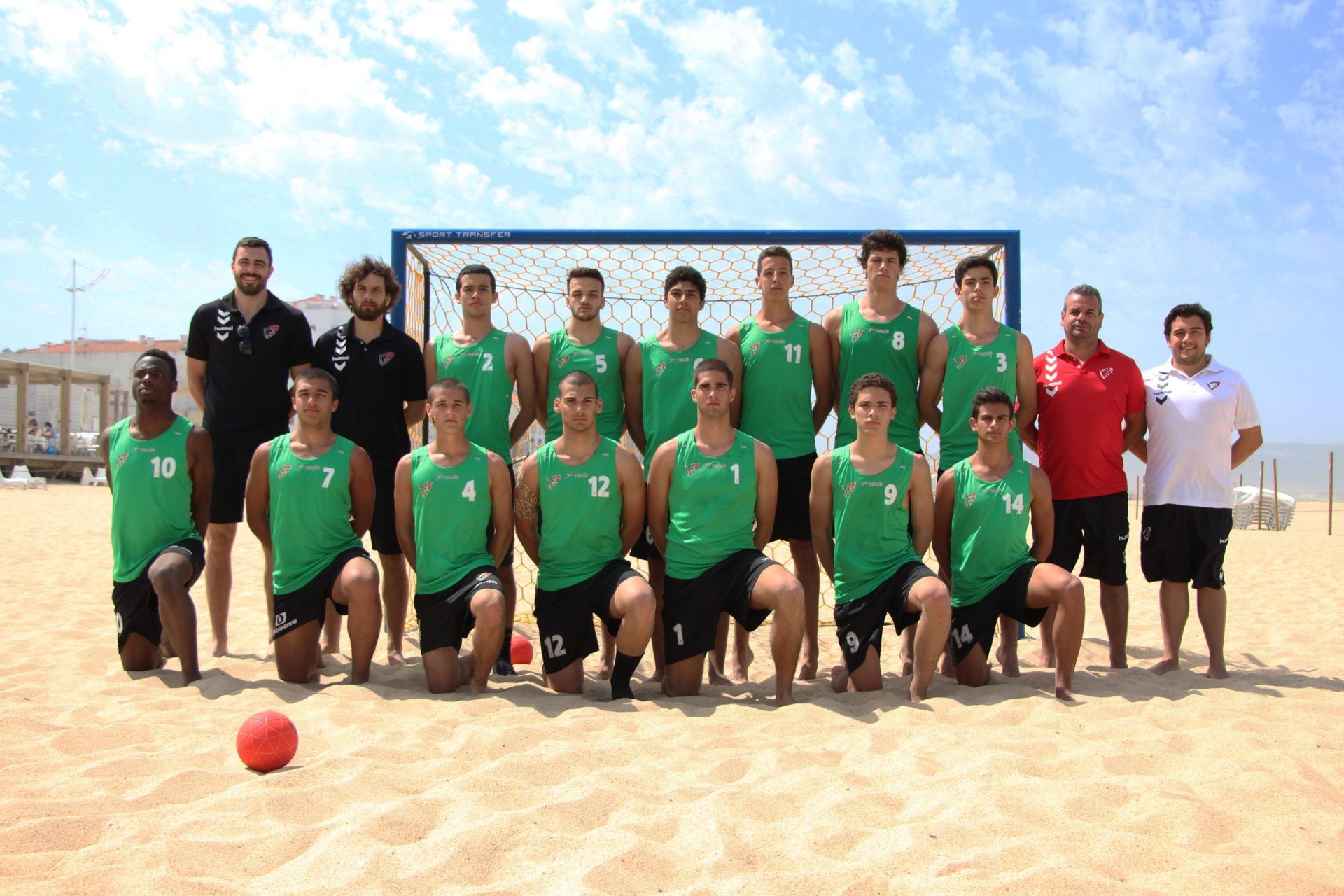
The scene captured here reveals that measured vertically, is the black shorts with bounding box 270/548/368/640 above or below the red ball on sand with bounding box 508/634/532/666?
above

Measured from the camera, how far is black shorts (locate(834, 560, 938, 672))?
12.7 feet

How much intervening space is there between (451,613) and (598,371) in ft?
4.70

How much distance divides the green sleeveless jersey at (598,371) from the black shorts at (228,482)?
5.11ft

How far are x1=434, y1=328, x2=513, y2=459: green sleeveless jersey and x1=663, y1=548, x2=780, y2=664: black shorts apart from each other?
1.28m

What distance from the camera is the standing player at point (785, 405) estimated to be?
4461 mm

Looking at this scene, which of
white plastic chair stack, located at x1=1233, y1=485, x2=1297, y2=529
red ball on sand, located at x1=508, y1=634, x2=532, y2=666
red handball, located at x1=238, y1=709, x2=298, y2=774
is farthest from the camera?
white plastic chair stack, located at x1=1233, y1=485, x2=1297, y2=529

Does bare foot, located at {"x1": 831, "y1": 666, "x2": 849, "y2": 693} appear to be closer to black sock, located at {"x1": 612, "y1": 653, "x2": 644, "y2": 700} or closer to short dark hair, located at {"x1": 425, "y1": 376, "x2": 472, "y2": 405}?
black sock, located at {"x1": 612, "y1": 653, "x2": 644, "y2": 700}

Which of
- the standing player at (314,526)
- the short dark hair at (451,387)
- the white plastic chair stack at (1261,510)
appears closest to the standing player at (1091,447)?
the short dark hair at (451,387)

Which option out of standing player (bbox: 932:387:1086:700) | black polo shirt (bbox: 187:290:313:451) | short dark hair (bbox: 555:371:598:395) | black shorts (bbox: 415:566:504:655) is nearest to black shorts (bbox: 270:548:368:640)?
black shorts (bbox: 415:566:504:655)

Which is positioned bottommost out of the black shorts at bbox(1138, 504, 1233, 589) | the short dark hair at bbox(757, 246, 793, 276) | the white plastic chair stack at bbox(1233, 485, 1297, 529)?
the white plastic chair stack at bbox(1233, 485, 1297, 529)

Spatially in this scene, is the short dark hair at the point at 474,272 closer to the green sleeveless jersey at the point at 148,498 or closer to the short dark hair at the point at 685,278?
Answer: the short dark hair at the point at 685,278

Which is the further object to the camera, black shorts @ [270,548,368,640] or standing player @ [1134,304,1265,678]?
standing player @ [1134,304,1265,678]

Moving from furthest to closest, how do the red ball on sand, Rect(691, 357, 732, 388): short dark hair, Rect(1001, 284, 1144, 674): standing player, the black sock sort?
Answer: the red ball on sand, Rect(1001, 284, 1144, 674): standing player, Rect(691, 357, 732, 388): short dark hair, the black sock

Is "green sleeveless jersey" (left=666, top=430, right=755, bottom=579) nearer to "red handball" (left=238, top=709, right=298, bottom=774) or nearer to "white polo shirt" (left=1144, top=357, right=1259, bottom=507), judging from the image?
"red handball" (left=238, top=709, right=298, bottom=774)
